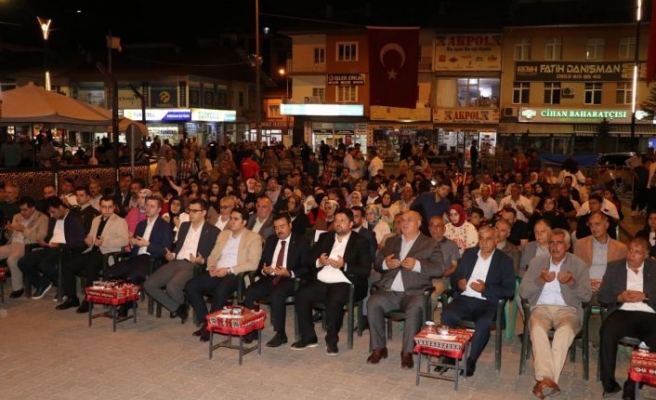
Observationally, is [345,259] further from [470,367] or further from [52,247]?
[52,247]

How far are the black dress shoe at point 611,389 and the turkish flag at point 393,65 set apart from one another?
32.7 feet

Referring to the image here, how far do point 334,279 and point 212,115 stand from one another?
39.0 metres

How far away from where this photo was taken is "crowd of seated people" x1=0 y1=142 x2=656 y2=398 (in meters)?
6.67

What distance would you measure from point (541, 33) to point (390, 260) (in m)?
34.8

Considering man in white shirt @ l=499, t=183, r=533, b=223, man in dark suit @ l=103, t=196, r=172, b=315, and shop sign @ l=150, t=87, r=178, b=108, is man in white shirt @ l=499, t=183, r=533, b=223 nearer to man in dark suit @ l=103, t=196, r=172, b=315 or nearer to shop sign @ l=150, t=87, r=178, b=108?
man in dark suit @ l=103, t=196, r=172, b=315

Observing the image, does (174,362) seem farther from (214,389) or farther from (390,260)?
(390,260)

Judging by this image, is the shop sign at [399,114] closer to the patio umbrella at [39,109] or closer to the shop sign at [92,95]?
the shop sign at [92,95]

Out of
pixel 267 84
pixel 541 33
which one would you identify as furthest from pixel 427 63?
pixel 267 84

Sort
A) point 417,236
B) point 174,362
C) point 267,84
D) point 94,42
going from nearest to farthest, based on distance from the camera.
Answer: point 174,362 → point 417,236 → point 267,84 → point 94,42

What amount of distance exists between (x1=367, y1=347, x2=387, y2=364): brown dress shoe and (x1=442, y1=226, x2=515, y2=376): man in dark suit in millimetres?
746

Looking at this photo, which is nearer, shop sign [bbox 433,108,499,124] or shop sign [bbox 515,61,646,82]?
shop sign [bbox 515,61,646,82]

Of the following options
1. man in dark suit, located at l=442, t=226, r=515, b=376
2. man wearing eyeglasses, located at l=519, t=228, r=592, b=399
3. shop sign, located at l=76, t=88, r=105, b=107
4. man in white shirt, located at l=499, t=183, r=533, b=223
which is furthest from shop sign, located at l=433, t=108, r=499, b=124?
man wearing eyeglasses, located at l=519, t=228, r=592, b=399

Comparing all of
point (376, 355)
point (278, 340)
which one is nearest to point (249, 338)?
point (278, 340)

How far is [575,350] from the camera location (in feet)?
23.4
